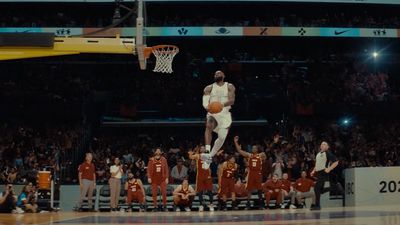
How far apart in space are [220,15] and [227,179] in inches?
677

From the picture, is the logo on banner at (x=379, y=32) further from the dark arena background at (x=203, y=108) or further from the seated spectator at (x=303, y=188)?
the seated spectator at (x=303, y=188)

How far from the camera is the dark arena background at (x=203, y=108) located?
20.6 m

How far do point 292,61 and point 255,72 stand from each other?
7.35 ft

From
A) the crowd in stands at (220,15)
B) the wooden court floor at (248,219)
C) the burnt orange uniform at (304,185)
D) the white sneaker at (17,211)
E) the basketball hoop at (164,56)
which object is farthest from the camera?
the crowd in stands at (220,15)

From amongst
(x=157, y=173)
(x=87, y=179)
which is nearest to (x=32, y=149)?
(x=87, y=179)

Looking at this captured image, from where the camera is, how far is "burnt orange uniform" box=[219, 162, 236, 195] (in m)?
19.2

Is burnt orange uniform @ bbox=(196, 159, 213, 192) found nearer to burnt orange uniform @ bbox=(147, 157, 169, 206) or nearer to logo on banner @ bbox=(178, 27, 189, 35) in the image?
burnt orange uniform @ bbox=(147, 157, 169, 206)

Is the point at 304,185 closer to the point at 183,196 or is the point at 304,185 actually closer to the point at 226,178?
the point at 226,178

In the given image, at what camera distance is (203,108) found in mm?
30438

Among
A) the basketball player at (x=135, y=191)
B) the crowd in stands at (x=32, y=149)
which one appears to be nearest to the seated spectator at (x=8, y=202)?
the crowd in stands at (x=32, y=149)

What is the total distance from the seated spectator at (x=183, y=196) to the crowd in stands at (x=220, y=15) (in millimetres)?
14435

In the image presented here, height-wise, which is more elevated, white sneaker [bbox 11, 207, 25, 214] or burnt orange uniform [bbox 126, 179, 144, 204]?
burnt orange uniform [bbox 126, 179, 144, 204]

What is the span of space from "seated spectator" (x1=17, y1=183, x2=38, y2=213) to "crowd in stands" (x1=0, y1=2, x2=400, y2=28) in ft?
47.1

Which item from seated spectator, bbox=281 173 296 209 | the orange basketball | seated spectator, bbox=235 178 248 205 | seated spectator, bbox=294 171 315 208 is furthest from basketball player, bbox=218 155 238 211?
the orange basketball
